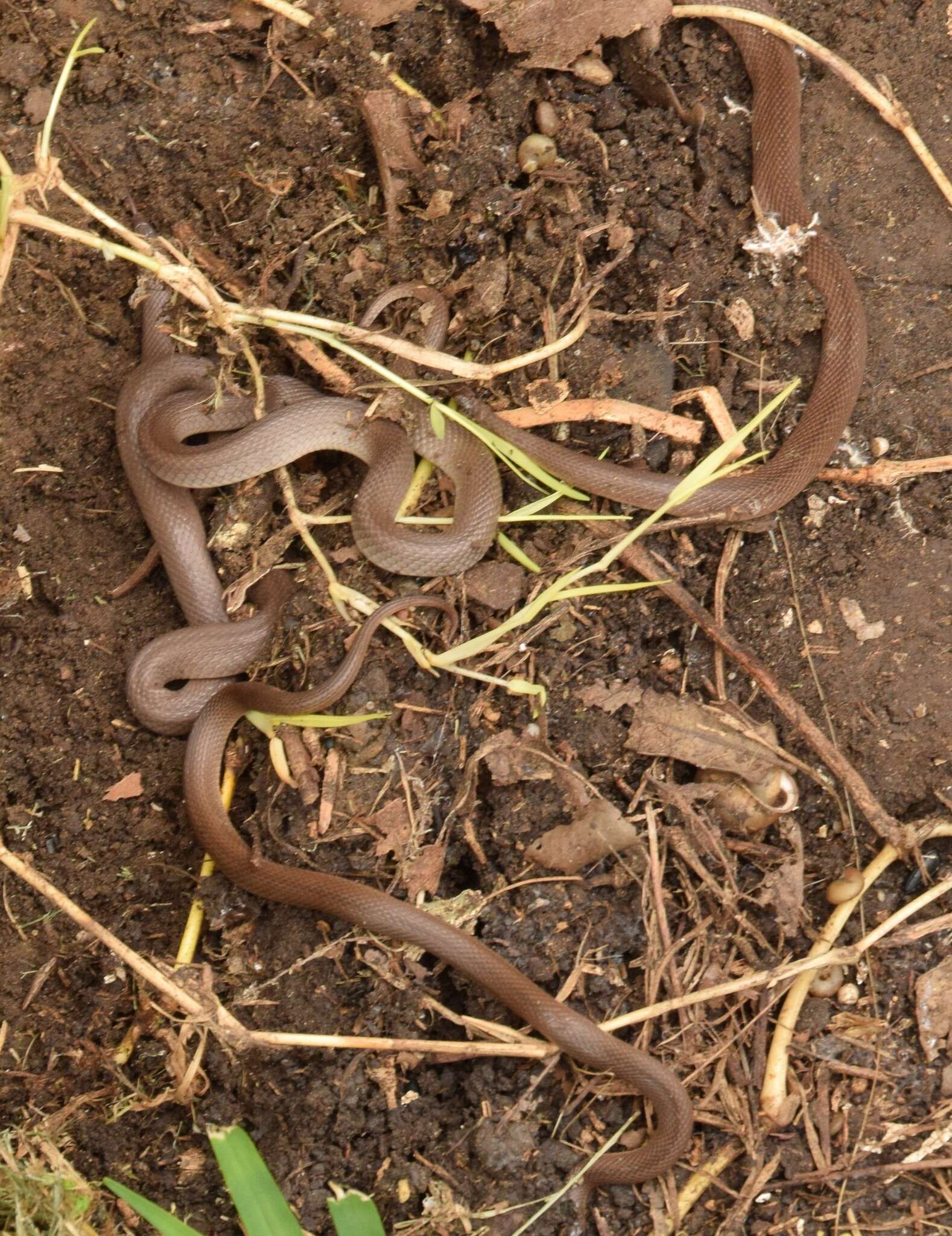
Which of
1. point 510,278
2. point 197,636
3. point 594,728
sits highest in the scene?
point 510,278

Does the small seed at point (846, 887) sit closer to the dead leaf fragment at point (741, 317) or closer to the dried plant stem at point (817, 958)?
the dried plant stem at point (817, 958)

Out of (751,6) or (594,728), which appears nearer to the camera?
(594,728)

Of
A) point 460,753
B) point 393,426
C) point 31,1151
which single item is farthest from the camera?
point 393,426

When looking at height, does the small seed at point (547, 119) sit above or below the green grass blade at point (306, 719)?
above

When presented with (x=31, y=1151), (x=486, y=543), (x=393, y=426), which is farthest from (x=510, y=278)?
(x=31, y=1151)

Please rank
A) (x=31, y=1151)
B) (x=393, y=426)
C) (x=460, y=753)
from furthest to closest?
(x=393, y=426) < (x=460, y=753) < (x=31, y=1151)

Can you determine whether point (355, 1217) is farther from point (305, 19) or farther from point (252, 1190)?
point (305, 19)

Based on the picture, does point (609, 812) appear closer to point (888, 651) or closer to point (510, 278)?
point (888, 651)

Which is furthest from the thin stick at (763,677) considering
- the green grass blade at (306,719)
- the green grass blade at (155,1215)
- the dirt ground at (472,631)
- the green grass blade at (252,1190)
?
the green grass blade at (155,1215)
